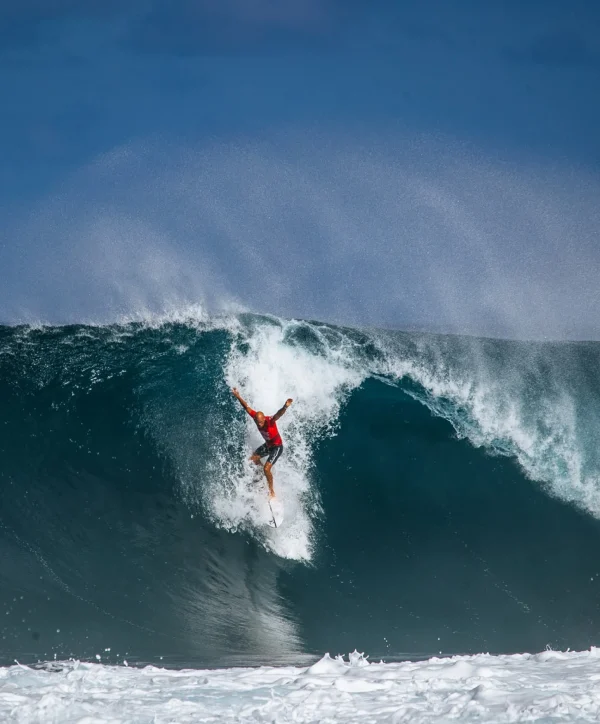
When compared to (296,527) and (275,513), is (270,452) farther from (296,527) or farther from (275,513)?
(296,527)

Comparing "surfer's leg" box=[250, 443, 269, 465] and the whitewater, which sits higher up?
"surfer's leg" box=[250, 443, 269, 465]

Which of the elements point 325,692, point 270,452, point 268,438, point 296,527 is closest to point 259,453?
point 270,452

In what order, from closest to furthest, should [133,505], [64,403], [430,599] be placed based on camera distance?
[430,599] < [133,505] < [64,403]

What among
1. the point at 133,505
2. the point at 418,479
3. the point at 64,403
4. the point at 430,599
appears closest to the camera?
the point at 430,599

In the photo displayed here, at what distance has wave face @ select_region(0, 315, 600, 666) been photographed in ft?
25.0

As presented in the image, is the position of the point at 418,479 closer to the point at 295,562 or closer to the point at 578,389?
the point at 295,562

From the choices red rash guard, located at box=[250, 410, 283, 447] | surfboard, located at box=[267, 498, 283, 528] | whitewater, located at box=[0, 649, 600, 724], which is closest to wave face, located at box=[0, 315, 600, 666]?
surfboard, located at box=[267, 498, 283, 528]

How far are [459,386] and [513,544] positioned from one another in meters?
3.80

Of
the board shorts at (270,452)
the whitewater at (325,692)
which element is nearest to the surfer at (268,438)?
the board shorts at (270,452)

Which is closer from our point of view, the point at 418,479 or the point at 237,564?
the point at 237,564

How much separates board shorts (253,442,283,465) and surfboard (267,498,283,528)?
57 cm

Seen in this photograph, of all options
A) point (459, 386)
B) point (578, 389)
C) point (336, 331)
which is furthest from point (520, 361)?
point (336, 331)

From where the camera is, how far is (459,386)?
41.9 feet

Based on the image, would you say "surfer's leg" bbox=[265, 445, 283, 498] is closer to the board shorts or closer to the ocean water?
the board shorts
